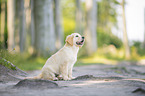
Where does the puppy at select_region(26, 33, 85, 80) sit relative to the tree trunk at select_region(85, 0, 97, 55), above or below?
below

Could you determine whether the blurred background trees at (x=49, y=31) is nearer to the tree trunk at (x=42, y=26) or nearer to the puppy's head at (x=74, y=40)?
the tree trunk at (x=42, y=26)

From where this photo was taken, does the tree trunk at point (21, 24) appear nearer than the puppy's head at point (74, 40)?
No

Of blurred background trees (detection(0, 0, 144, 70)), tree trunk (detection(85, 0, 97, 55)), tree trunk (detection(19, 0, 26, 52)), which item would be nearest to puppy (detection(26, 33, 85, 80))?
blurred background trees (detection(0, 0, 144, 70))

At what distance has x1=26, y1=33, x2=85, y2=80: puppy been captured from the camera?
25.0 ft

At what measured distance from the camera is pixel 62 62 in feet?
25.3

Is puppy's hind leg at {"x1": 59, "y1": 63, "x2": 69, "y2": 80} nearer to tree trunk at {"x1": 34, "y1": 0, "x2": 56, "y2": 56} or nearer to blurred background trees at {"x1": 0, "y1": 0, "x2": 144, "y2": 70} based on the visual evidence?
blurred background trees at {"x1": 0, "y1": 0, "x2": 144, "y2": 70}

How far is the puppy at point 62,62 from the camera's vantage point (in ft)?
25.0

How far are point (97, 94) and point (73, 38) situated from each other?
9.65 ft

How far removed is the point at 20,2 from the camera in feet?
98.4

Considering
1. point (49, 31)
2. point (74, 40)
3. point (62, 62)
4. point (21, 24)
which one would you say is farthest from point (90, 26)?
point (62, 62)

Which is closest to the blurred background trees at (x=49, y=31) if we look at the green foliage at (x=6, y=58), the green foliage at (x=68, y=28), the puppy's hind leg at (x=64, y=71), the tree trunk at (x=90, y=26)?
the tree trunk at (x=90, y=26)

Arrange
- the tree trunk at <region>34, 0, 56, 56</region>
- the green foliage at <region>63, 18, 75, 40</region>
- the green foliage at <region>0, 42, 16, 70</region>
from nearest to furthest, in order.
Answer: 1. the green foliage at <region>0, 42, 16, 70</region>
2. the tree trunk at <region>34, 0, 56, 56</region>
3. the green foliage at <region>63, 18, 75, 40</region>

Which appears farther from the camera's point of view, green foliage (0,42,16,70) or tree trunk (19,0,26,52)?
tree trunk (19,0,26,52)

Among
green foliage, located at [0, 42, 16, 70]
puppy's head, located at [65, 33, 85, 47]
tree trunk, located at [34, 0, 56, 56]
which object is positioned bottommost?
green foliage, located at [0, 42, 16, 70]
